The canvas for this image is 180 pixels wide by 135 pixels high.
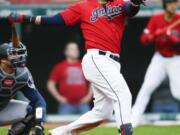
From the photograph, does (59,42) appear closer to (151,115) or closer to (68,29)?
(68,29)

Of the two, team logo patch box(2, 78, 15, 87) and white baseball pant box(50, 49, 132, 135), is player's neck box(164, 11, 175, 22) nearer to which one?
white baseball pant box(50, 49, 132, 135)

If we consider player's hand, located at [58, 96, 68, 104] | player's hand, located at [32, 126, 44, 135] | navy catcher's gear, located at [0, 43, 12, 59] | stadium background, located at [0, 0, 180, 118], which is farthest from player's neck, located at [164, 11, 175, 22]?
player's hand, located at [32, 126, 44, 135]

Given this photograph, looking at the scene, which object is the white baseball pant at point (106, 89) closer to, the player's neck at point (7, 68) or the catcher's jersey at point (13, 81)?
the catcher's jersey at point (13, 81)

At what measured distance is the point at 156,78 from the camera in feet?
32.4

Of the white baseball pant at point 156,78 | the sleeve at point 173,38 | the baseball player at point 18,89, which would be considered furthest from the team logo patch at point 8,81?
the sleeve at point 173,38

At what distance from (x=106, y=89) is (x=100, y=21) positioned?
64 centimetres

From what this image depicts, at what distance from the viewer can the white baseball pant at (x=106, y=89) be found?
733cm

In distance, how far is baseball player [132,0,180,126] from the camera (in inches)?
387

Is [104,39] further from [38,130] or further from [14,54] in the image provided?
[38,130]

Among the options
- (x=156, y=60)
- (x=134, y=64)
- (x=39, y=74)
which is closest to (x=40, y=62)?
(x=39, y=74)

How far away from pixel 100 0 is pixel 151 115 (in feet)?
16.0

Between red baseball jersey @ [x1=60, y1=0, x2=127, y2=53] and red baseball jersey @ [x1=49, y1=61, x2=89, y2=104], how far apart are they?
4186mm

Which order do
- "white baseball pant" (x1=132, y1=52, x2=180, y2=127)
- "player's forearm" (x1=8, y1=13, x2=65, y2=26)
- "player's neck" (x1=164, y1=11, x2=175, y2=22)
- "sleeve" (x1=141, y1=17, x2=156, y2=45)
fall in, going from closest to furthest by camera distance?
"player's forearm" (x1=8, y1=13, x2=65, y2=26)
"white baseball pant" (x1=132, y1=52, x2=180, y2=127)
"sleeve" (x1=141, y1=17, x2=156, y2=45)
"player's neck" (x1=164, y1=11, x2=175, y2=22)

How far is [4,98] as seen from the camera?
7.60m
